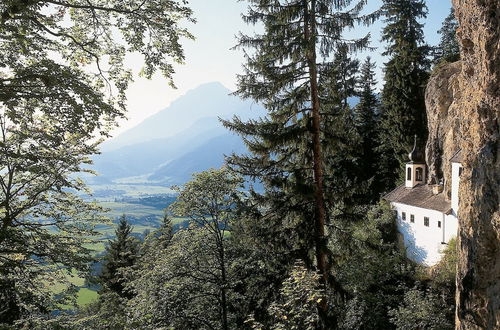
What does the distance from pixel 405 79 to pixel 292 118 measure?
75.8 ft

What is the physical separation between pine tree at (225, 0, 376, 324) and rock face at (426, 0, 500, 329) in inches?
124

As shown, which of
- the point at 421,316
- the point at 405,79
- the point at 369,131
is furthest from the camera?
the point at 369,131

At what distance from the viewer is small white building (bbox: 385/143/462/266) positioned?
2123 cm

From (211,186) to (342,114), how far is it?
255 inches

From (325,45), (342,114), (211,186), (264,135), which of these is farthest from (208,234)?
(325,45)

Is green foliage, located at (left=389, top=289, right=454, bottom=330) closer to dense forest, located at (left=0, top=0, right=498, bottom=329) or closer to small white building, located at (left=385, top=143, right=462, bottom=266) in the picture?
dense forest, located at (left=0, top=0, right=498, bottom=329)

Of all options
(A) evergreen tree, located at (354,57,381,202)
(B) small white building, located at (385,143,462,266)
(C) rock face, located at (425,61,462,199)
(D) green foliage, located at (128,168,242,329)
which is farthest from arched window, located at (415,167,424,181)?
(D) green foliage, located at (128,168,242,329)

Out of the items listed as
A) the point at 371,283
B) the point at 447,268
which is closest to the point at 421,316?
the point at 371,283

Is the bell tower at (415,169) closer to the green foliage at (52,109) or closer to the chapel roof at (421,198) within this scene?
the chapel roof at (421,198)

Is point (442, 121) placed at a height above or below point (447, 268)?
above

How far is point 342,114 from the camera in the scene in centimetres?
1001

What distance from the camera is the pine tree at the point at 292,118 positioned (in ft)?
31.4

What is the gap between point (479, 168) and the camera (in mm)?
6754

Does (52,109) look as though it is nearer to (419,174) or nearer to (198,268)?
(198,268)
